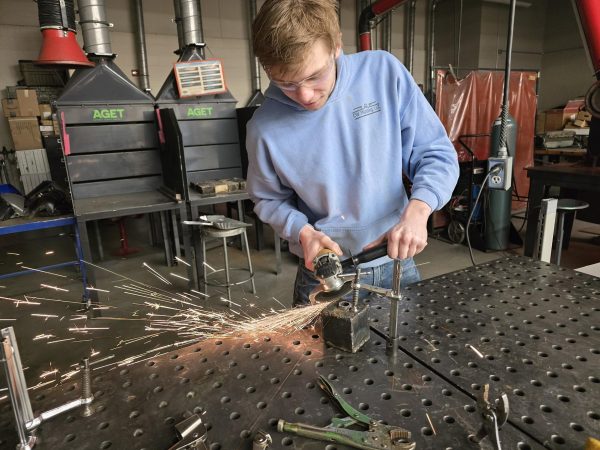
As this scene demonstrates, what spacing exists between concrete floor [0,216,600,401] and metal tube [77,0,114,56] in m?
2.30

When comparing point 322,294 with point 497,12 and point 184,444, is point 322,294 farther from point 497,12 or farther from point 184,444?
point 497,12

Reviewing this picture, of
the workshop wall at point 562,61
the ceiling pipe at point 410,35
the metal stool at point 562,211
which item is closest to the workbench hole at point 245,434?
the metal stool at point 562,211

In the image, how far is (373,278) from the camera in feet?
4.66

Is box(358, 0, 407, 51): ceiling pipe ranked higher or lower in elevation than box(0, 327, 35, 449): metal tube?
higher

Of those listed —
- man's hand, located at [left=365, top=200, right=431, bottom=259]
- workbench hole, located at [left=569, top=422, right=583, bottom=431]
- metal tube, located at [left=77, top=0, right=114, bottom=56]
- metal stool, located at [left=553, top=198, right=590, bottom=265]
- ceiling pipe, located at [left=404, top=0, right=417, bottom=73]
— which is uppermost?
ceiling pipe, located at [left=404, top=0, right=417, bottom=73]

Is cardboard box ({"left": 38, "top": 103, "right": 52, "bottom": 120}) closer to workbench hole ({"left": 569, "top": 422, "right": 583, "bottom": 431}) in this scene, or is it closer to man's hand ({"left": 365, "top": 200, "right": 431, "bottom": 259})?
man's hand ({"left": 365, "top": 200, "right": 431, "bottom": 259})

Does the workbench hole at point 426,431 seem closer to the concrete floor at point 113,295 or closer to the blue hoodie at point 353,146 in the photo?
the blue hoodie at point 353,146

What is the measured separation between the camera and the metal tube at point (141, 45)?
634 centimetres

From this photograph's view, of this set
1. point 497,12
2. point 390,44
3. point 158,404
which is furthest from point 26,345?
point 497,12

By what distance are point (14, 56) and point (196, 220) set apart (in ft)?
15.8

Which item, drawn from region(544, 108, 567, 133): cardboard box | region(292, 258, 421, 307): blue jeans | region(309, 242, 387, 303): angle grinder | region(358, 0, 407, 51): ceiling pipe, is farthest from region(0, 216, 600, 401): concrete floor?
region(358, 0, 407, 51): ceiling pipe

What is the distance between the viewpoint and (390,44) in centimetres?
838

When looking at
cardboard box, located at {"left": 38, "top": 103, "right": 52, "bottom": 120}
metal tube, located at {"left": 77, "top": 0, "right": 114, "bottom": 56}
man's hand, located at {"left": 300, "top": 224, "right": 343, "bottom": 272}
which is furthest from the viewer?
cardboard box, located at {"left": 38, "top": 103, "right": 52, "bottom": 120}

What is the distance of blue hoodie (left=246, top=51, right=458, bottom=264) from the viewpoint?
1280 mm
